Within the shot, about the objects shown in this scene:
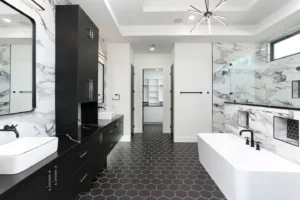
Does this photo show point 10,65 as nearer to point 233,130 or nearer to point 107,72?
point 107,72

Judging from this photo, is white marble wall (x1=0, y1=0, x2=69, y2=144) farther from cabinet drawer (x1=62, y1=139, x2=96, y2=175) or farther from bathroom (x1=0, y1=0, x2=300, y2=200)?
cabinet drawer (x1=62, y1=139, x2=96, y2=175)

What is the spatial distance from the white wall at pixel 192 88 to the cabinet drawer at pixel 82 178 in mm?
3179

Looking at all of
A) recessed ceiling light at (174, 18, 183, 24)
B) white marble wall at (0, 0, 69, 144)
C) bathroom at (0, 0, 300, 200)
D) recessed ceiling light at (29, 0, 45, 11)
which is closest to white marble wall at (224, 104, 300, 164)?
bathroom at (0, 0, 300, 200)

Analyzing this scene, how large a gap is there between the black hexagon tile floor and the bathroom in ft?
0.06

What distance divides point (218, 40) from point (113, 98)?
3.30 metres

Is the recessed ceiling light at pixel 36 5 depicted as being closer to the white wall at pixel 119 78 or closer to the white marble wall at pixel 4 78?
the white marble wall at pixel 4 78

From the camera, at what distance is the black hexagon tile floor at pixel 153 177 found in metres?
2.30

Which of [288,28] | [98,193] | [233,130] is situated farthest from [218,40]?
[98,193]

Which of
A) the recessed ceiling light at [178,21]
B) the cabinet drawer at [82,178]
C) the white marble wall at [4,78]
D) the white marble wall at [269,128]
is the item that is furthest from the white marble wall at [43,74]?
the white marble wall at [269,128]

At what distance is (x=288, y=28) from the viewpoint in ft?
12.9

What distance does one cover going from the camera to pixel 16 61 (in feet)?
5.71

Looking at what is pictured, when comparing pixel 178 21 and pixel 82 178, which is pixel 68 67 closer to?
pixel 82 178

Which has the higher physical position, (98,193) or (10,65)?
(10,65)

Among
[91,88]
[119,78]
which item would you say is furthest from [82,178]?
[119,78]
